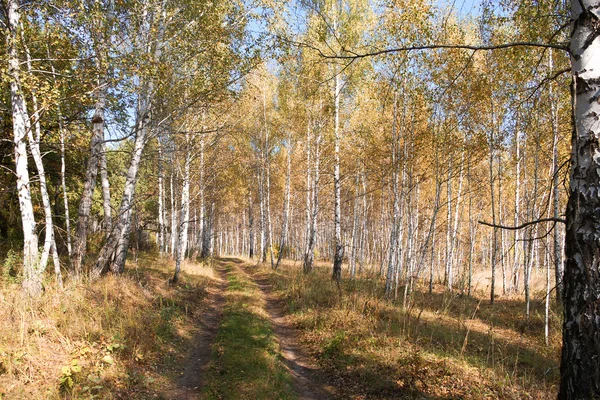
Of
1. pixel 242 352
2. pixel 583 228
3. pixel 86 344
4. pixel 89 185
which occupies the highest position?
pixel 89 185

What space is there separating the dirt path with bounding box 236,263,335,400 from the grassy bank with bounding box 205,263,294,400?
246 millimetres

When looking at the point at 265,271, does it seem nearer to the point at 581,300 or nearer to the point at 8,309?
the point at 8,309

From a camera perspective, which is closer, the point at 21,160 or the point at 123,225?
the point at 21,160

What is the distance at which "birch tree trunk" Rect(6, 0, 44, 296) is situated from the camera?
5.34m

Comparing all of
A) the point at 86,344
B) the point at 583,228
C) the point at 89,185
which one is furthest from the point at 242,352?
the point at 89,185

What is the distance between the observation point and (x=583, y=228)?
2062 mm

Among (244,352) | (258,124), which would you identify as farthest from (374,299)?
(258,124)

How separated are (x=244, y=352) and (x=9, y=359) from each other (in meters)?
3.25

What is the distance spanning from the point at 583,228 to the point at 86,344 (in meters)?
5.89

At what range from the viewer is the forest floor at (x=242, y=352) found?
4.29 m

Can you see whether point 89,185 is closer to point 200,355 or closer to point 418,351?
point 200,355

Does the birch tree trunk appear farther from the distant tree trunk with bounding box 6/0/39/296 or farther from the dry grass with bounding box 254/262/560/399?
the dry grass with bounding box 254/262/560/399

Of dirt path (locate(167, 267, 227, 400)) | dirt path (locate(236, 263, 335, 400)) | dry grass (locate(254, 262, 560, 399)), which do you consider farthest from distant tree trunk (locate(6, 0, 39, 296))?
dry grass (locate(254, 262, 560, 399))

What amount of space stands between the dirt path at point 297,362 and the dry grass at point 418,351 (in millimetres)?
238
